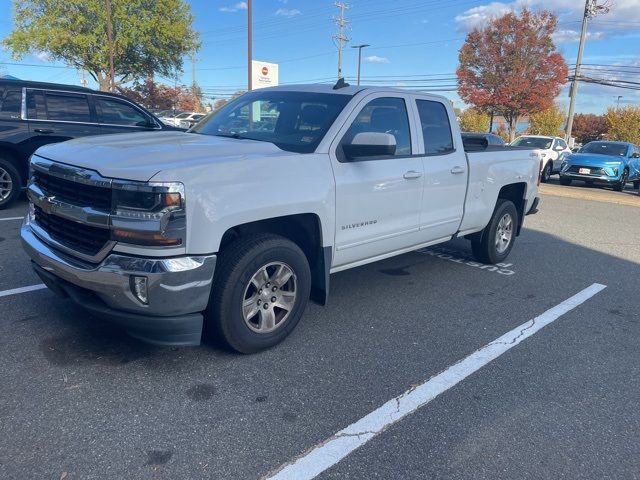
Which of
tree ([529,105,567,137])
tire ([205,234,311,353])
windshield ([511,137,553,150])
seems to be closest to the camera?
tire ([205,234,311,353])

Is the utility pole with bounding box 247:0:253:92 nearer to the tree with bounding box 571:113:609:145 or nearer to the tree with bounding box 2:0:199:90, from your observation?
the tree with bounding box 2:0:199:90

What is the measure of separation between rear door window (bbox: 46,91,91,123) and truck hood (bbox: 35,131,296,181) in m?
5.17

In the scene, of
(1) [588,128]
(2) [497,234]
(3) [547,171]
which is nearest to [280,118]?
(2) [497,234]

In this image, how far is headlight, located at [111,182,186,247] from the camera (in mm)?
2895

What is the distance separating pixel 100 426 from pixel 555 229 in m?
8.48

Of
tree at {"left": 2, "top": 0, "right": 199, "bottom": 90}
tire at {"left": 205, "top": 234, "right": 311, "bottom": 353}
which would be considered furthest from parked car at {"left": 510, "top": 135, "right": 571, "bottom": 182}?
tree at {"left": 2, "top": 0, "right": 199, "bottom": 90}

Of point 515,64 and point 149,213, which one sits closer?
point 149,213

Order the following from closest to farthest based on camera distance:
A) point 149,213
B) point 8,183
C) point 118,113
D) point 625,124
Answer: point 149,213 → point 8,183 → point 118,113 → point 625,124

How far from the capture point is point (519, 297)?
523 centimetres

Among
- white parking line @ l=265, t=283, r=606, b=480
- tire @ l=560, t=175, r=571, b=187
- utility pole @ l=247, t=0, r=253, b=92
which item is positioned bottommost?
white parking line @ l=265, t=283, r=606, b=480

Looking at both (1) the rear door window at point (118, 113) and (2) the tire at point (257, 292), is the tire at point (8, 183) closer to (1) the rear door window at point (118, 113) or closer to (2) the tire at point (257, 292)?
(1) the rear door window at point (118, 113)

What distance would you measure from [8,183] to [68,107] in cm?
155

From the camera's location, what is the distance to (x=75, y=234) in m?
3.25

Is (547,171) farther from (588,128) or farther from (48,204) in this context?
(588,128)
